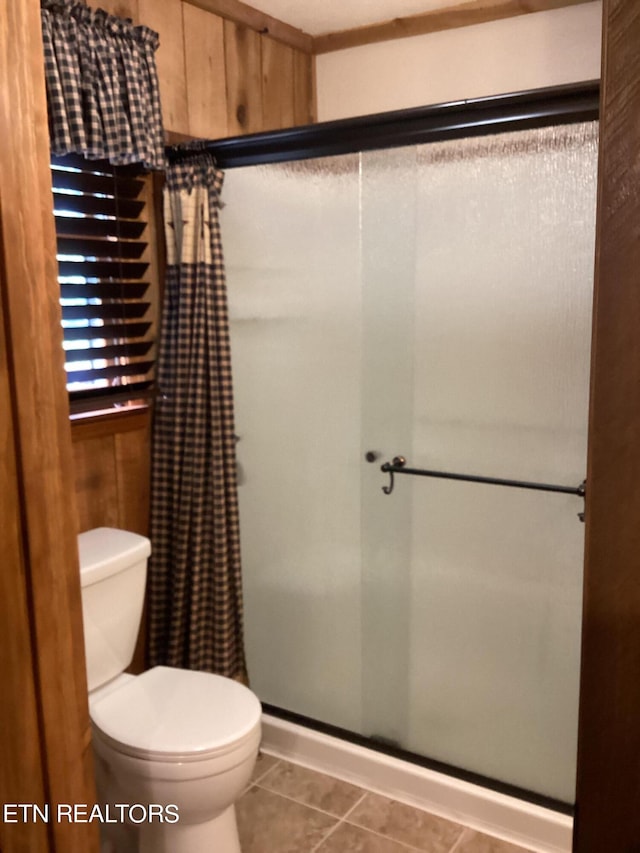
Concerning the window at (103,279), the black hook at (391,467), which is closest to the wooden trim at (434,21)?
the window at (103,279)

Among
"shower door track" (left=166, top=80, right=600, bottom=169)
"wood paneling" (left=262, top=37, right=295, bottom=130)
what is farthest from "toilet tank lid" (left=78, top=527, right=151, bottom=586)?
"wood paneling" (left=262, top=37, right=295, bottom=130)

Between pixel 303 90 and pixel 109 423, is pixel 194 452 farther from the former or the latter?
pixel 303 90

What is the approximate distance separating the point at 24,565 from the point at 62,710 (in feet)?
0.72

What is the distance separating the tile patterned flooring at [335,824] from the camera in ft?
6.52

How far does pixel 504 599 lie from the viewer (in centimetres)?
204

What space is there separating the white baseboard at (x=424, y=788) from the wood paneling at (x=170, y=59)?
75.7 inches

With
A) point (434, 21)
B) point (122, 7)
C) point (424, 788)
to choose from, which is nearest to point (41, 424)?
point (122, 7)

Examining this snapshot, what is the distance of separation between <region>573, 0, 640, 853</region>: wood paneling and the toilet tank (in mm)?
1373

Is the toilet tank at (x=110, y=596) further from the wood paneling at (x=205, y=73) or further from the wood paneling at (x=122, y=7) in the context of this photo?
the wood paneling at (x=122, y=7)

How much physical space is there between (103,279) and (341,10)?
122 centimetres

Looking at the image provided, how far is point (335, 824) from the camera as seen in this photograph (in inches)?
81.7

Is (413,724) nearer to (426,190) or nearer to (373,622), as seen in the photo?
(373,622)

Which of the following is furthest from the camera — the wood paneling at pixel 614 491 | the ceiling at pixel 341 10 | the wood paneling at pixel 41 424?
the ceiling at pixel 341 10

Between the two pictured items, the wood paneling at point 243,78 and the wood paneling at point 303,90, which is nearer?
the wood paneling at point 243,78
